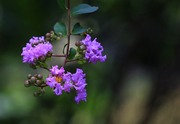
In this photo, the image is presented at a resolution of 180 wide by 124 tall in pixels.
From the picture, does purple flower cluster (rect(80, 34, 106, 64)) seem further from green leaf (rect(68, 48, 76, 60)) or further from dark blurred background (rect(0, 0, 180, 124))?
dark blurred background (rect(0, 0, 180, 124))

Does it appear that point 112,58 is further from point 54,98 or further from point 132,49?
point 54,98

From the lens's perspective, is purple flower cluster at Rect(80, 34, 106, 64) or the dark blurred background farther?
the dark blurred background

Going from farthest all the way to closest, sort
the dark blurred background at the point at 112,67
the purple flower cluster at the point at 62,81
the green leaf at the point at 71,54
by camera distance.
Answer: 1. the dark blurred background at the point at 112,67
2. the green leaf at the point at 71,54
3. the purple flower cluster at the point at 62,81


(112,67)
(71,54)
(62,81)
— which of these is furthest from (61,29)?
(112,67)

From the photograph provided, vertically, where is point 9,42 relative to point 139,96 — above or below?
above

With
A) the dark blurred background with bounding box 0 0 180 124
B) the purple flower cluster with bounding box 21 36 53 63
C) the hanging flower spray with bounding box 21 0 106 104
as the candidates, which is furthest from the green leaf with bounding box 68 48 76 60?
the dark blurred background with bounding box 0 0 180 124

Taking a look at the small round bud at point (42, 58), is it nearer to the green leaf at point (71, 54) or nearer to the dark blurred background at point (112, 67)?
the green leaf at point (71, 54)

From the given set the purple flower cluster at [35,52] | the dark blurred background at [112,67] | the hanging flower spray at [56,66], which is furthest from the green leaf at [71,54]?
the dark blurred background at [112,67]

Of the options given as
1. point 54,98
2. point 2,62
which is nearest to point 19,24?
point 2,62
